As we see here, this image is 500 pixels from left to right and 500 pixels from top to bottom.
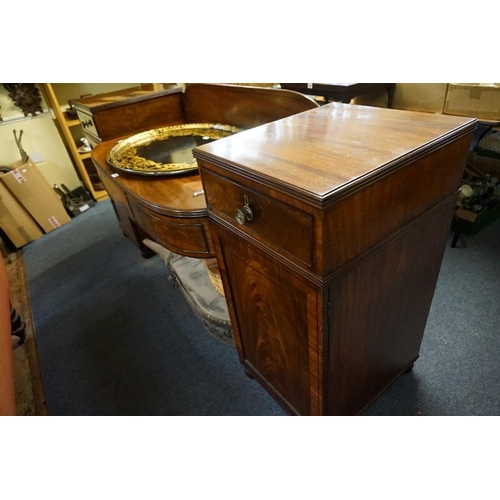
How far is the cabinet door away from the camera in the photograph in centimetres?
76

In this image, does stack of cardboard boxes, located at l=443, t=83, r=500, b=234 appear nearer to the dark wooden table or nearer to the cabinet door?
the dark wooden table

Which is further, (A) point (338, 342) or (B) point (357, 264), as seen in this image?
(A) point (338, 342)

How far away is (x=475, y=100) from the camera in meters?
1.69

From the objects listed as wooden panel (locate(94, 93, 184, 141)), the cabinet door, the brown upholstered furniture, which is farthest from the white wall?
the cabinet door

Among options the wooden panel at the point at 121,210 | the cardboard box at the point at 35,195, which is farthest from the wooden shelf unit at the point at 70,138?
the wooden panel at the point at 121,210

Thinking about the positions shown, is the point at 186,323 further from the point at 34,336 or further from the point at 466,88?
the point at 466,88

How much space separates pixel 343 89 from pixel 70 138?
2047 millimetres

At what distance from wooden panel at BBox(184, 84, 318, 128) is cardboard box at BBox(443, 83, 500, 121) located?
109cm

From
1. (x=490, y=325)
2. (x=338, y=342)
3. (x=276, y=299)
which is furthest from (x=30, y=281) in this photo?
(x=490, y=325)

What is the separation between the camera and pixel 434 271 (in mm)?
969

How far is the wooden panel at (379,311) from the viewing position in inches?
28.9

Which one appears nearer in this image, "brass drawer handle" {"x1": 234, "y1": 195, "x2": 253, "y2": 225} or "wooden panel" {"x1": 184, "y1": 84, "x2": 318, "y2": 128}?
"brass drawer handle" {"x1": 234, "y1": 195, "x2": 253, "y2": 225}

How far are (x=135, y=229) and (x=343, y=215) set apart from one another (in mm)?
1697

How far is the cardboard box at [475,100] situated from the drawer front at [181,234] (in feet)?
5.21
